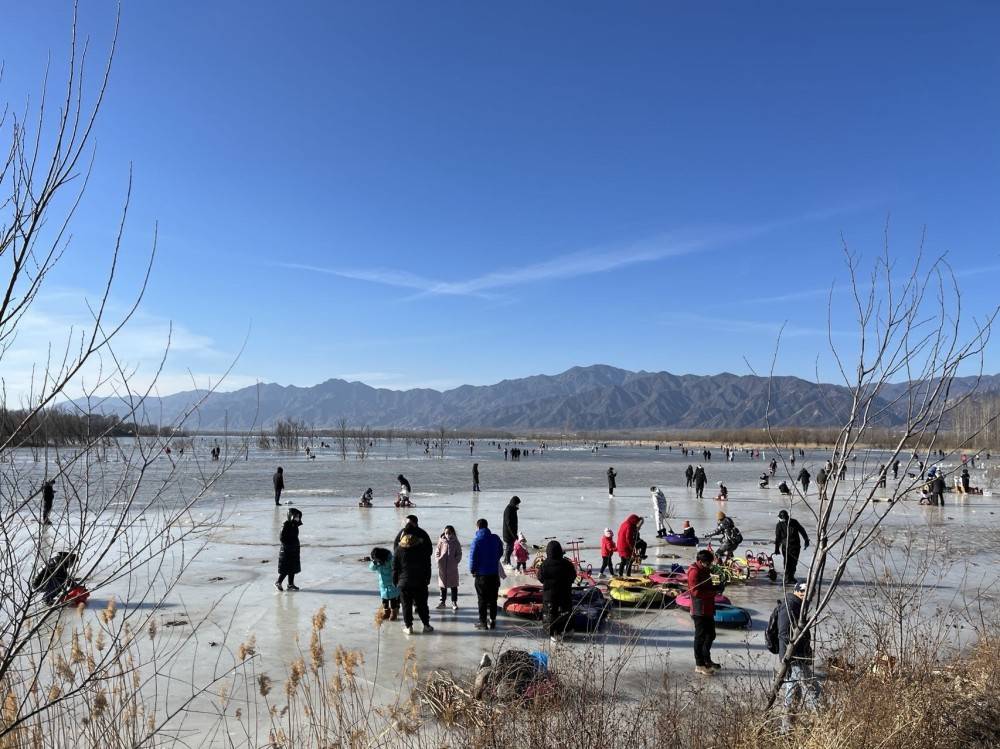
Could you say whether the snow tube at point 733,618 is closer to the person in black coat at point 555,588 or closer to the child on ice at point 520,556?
the person in black coat at point 555,588

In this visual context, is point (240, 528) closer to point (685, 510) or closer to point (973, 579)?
point (685, 510)

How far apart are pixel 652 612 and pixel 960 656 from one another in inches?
141

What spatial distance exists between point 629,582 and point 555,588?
9.13 feet

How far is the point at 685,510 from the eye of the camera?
885 inches

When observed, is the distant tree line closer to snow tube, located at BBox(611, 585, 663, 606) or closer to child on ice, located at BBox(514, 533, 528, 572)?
snow tube, located at BBox(611, 585, 663, 606)

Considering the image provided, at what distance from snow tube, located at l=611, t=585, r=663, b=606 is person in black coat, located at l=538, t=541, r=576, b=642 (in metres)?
1.72

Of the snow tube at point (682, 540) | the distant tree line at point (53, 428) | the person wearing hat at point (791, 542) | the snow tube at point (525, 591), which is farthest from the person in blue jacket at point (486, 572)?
the snow tube at point (682, 540)

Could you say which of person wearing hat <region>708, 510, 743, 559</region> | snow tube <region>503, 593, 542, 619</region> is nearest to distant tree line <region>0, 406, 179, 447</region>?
snow tube <region>503, 593, 542, 619</region>

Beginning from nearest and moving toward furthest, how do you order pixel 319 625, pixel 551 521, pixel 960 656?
pixel 319 625 < pixel 960 656 < pixel 551 521

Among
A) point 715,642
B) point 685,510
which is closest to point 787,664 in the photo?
point 715,642

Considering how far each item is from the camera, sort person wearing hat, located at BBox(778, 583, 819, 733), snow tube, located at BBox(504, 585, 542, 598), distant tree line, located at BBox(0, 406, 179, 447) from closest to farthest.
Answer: distant tree line, located at BBox(0, 406, 179, 447) < person wearing hat, located at BBox(778, 583, 819, 733) < snow tube, located at BBox(504, 585, 542, 598)

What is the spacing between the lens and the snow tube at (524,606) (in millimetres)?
9180

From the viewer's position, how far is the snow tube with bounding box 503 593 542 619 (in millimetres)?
9180

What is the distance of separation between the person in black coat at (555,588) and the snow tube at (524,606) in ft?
3.79
